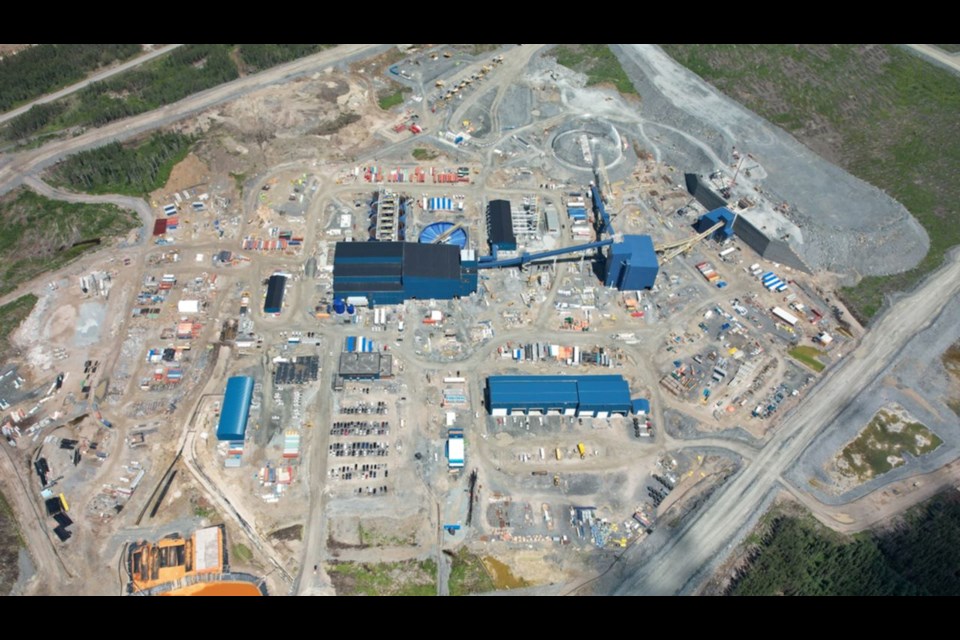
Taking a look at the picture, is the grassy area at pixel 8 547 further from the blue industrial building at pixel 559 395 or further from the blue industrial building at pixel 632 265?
the blue industrial building at pixel 632 265

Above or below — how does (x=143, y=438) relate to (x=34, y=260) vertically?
below

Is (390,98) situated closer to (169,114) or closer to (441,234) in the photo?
(441,234)

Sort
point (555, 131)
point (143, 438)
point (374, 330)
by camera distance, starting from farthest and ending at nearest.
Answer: point (555, 131) < point (374, 330) < point (143, 438)

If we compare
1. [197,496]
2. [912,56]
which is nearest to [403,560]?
[197,496]

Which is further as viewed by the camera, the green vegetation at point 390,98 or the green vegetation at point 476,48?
the green vegetation at point 476,48

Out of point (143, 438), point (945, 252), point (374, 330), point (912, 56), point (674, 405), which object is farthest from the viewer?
point (912, 56)

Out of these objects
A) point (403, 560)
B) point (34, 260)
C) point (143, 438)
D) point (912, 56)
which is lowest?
point (403, 560)

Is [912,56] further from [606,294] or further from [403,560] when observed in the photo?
[403,560]

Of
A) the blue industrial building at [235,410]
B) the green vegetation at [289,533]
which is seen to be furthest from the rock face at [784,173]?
the green vegetation at [289,533]
